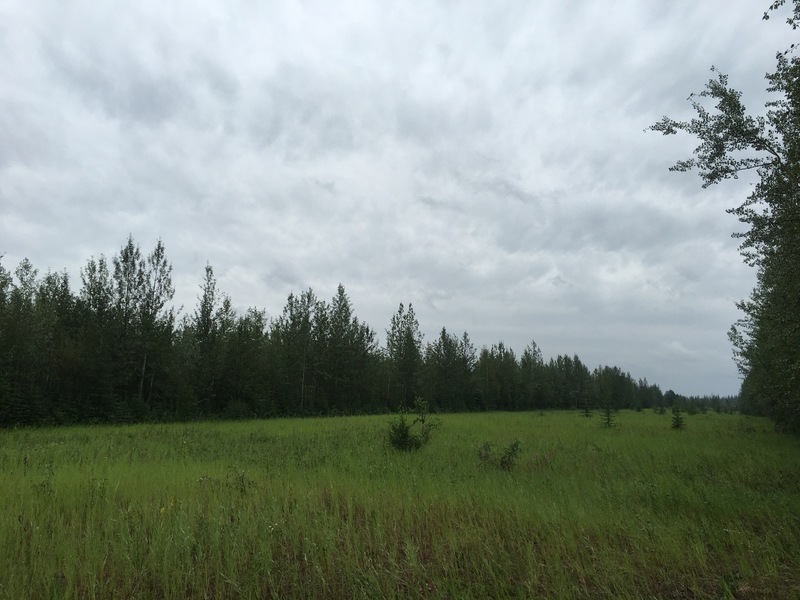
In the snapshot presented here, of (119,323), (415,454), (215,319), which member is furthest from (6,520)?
(215,319)

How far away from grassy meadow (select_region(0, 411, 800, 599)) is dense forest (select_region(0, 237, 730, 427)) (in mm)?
21790

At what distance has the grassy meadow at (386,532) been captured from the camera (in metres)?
4.39

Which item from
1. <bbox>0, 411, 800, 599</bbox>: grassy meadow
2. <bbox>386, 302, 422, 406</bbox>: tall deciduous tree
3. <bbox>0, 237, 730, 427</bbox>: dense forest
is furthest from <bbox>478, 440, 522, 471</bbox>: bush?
<bbox>386, 302, 422, 406</bbox>: tall deciduous tree

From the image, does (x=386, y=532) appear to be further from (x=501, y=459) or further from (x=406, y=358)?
(x=406, y=358)

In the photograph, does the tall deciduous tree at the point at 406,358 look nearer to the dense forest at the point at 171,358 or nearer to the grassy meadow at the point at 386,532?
Result: the dense forest at the point at 171,358

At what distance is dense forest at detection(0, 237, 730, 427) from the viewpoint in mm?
27438

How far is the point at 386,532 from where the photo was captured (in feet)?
19.2

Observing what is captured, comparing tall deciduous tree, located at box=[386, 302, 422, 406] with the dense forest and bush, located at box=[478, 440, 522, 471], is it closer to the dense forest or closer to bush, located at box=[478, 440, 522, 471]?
the dense forest

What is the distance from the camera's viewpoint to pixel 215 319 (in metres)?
39.2

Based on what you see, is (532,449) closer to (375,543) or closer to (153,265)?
(375,543)

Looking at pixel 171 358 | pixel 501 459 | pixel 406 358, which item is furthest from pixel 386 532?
pixel 406 358

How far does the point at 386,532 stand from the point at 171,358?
34.5 metres

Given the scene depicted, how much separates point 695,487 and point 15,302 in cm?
3551

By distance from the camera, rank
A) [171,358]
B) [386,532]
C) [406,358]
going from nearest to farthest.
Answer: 1. [386,532]
2. [171,358]
3. [406,358]
